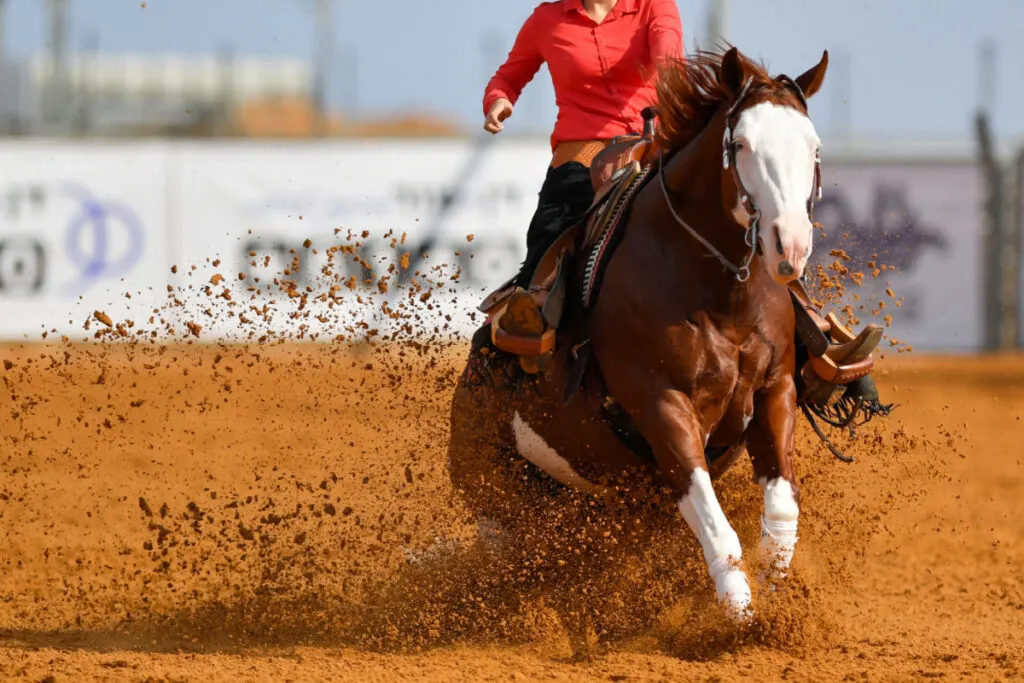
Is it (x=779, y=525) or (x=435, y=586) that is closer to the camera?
(x=779, y=525)

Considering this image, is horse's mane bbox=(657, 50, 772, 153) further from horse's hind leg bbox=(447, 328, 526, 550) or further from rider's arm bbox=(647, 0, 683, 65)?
horse's hind leg bbox=(447, 328, 526, 550)

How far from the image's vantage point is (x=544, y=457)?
5.33 meters

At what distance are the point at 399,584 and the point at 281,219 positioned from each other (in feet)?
31.3

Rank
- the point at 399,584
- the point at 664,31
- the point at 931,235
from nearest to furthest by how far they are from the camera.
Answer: the point at 664,31 → the point at 399,584 → the point at 931,235

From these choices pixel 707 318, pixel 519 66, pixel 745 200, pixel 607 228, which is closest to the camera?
pixel 745 200

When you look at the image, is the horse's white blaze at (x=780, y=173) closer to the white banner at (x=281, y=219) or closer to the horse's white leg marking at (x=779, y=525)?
the horse's white leg marking at (x=779, y=525)

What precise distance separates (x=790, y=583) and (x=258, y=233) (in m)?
11.0

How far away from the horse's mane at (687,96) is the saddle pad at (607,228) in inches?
7.8

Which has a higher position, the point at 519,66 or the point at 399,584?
the point at 519,66

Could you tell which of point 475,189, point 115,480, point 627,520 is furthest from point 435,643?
point 475,189

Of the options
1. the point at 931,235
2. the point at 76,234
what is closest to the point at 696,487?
the point at 76,234

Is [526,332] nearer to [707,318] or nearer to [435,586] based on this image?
[707,318]

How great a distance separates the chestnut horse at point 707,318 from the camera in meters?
4.29

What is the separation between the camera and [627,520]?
205 inches
